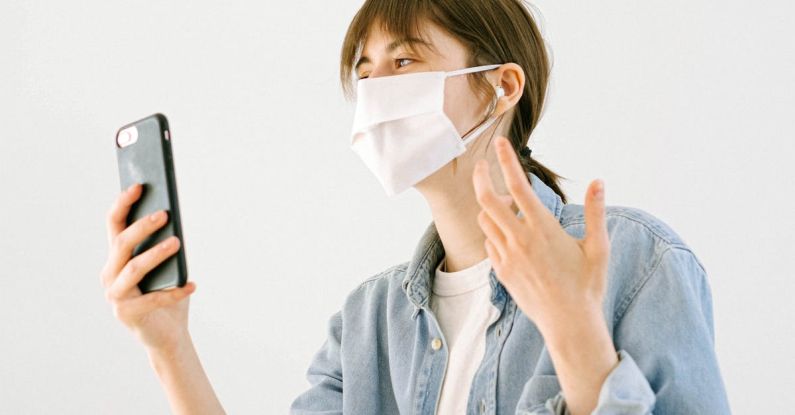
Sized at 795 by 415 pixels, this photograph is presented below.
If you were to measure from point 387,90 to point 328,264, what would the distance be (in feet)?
3.21

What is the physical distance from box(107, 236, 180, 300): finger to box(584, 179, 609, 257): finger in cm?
54

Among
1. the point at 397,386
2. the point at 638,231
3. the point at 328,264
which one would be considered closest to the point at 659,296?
the point at 638,231

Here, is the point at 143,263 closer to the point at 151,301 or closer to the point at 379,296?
the point at 151,301

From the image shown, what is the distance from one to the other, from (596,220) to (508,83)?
62cm

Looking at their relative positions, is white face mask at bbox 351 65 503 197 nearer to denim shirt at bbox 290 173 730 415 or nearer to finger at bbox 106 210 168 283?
denim shirt at bbox 290 173 730 415

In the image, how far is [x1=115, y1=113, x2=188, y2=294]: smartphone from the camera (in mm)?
1102

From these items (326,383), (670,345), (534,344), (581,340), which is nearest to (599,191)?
(581,340)

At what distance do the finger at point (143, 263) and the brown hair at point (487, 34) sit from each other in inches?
21.1

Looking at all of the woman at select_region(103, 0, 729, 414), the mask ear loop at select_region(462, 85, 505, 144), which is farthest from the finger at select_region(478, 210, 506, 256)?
the mask ear loop at select_region(462, 85, 505, 144)

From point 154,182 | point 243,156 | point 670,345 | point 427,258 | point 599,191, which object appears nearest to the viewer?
point 599,191

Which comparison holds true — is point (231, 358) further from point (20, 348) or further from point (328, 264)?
point (20, 348)

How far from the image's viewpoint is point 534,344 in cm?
122

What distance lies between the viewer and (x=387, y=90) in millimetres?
1366

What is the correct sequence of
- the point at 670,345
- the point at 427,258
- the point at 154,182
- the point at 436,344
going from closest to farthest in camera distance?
the point at 670,345 < the point at 154,182 < the point at 436,344 < the point at 427,258
